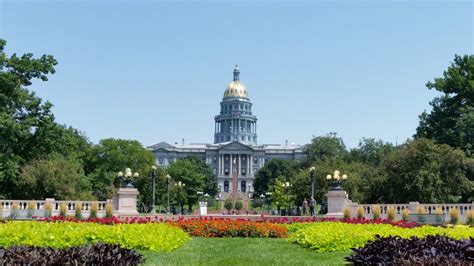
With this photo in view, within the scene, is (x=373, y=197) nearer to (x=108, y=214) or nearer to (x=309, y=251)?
(x=108, y=214)

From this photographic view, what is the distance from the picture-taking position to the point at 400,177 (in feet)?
145

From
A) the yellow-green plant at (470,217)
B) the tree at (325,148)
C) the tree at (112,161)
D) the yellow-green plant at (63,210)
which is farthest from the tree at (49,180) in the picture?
the tree at (325,148)

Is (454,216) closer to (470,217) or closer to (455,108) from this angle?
(470,217)

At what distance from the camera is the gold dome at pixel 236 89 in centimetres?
18312

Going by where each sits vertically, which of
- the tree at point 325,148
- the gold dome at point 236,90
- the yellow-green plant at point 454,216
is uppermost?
the gold dome at point 236,90

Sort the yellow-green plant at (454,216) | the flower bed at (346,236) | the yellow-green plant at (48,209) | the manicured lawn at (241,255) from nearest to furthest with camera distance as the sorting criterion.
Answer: the manicured lawn at (241,255)
the flower bed at (346,236)
the yellow-green plant at (454,216)
the yellow-green plant at (48,209)

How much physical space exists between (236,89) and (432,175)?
475 ft

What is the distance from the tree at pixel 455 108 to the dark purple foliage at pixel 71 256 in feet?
141

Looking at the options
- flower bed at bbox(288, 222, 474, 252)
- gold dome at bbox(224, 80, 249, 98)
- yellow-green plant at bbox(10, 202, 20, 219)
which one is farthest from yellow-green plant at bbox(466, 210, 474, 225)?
gold dome at bbox(224, 80, 249, 98)

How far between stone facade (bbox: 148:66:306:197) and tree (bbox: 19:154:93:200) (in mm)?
113806

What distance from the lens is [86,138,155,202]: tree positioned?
70.1 metres

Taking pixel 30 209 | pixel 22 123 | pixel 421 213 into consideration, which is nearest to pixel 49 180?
pixel 22 123

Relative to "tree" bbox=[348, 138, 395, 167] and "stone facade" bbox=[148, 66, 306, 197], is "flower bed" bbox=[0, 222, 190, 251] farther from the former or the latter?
"stone facade" bbox=[148, 66, 306, 197]

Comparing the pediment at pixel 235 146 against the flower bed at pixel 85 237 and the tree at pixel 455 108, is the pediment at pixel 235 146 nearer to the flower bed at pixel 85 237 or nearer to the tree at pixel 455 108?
the tree at pixel 455 108
